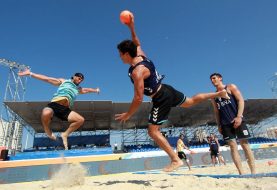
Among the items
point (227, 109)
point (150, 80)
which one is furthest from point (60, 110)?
point (227, 109)

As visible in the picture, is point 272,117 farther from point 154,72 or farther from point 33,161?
point 154,72

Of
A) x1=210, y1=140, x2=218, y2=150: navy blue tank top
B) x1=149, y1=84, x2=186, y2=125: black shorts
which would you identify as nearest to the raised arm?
x1=149, y1=84, x2=186, y2=125: black shorts

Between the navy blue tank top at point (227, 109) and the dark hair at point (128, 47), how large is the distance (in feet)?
7.34

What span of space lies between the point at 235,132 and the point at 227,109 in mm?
468

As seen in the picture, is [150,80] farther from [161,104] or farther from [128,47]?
[128,47]

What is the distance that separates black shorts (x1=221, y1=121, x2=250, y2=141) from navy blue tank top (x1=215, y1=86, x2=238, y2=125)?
0.33ft

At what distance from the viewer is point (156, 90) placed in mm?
3855

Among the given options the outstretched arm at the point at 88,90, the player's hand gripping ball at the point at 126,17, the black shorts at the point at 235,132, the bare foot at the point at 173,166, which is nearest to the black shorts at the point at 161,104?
the bare foot at the point at 173,166

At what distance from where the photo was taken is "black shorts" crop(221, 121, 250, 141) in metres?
4.71

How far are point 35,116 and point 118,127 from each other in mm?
9848

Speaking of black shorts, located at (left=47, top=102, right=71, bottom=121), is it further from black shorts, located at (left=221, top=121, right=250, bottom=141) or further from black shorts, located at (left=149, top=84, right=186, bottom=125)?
black shorts, located at (left=221, top=121, right=250, bottom=141)

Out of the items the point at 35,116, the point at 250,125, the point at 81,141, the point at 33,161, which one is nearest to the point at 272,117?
the point at 250,125

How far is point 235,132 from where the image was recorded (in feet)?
15.7

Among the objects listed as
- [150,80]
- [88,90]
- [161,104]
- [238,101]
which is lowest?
[161,104]
